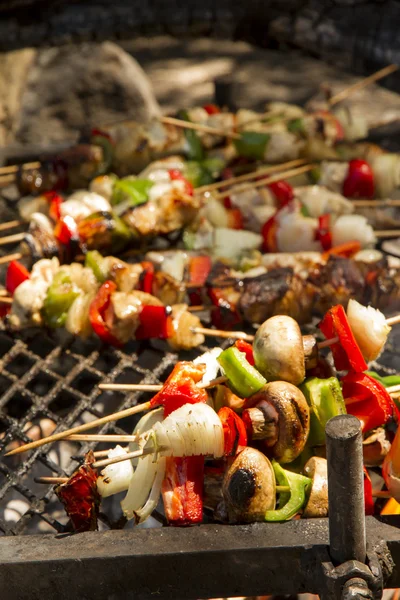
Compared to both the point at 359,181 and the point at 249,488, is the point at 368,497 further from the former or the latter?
the point at 359,181

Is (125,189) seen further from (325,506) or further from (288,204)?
(325,506)

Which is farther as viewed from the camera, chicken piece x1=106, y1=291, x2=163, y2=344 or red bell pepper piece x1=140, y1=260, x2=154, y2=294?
red bell pepper piece x1=140, y1=260, x2=154, y2=294

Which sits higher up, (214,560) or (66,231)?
(66,231)

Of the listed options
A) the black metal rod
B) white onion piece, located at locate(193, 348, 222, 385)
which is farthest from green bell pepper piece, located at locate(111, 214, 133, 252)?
the black metal rod

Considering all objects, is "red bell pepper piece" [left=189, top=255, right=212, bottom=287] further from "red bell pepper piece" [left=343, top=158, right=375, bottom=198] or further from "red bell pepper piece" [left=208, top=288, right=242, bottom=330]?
"red bell pepper piece" [left=343, top=158, right=375, bottom=198]

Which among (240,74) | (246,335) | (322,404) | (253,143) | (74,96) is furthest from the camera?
(240,74)

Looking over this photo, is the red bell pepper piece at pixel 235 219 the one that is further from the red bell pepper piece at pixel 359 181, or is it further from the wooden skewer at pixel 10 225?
the wooden skewer at pixel 10 225

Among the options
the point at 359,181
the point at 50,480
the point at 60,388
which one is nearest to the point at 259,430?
the point at 50,480
